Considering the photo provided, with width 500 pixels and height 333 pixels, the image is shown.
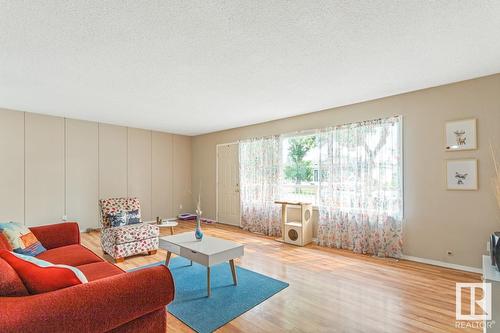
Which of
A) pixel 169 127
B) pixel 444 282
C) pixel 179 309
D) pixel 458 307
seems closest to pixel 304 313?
pixel 179 309

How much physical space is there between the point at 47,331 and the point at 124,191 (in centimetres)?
548

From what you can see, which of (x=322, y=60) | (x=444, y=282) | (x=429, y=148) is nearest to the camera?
(x=322, y=60)

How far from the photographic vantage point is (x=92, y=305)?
3.81 feet

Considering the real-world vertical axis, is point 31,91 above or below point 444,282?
above

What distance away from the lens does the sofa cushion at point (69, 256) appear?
237cm

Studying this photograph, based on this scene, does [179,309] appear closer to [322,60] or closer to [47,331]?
[47,331]

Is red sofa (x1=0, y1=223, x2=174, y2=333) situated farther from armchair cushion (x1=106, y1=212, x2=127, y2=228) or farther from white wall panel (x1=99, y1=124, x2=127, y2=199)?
white wall panel (x1=99, y1=124, x2=127, y2=199)

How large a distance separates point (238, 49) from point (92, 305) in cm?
223

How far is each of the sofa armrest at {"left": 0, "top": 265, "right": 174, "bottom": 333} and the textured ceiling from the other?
72.0 inches

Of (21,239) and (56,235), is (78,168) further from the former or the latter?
(21,239)

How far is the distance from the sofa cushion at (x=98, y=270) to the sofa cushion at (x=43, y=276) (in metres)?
0.73

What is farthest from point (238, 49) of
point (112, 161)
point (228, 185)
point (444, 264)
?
point (112, 161)

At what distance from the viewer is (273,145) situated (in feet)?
17.5

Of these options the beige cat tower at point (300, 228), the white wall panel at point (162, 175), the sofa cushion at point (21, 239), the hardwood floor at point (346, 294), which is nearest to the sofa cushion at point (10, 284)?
the hardwood floor at point (346, 294)
